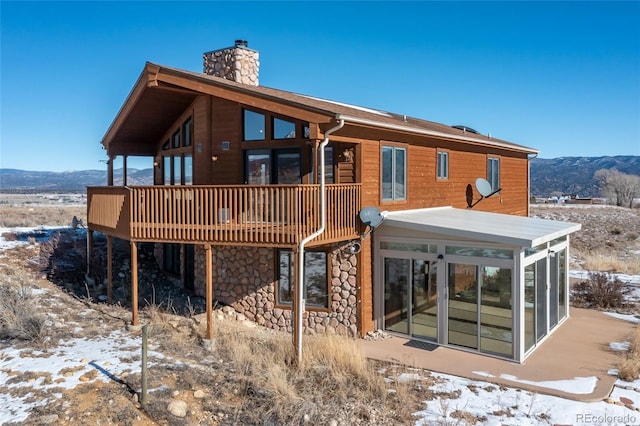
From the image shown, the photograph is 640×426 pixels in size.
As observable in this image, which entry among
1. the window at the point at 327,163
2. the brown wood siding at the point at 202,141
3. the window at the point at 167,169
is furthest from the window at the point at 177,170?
the window at the point at 327,163

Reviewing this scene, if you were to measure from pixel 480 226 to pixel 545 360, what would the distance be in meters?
2.85

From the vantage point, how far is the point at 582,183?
468 feet

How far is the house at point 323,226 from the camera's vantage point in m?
9.20

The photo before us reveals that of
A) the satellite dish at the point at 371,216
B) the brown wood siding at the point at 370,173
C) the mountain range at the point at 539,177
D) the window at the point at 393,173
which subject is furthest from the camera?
the mountain range at the point at 539,177

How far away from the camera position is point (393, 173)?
37.6 ft

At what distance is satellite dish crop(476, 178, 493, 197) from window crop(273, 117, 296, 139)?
6.65m

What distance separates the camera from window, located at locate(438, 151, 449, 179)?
13500mm

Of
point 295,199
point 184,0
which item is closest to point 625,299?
point 295,199

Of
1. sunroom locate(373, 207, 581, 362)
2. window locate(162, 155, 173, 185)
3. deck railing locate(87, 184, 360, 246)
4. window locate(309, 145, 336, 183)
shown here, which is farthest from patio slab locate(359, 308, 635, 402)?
window locate(162, 155, 173, 185)

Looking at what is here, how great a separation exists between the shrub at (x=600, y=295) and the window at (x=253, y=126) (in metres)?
10.1

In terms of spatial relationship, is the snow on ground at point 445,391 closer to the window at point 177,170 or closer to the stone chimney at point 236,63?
the window at point 177,170

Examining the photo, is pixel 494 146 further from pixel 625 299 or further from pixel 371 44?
pixel 371 44

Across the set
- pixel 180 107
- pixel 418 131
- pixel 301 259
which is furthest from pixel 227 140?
pixel 418 131

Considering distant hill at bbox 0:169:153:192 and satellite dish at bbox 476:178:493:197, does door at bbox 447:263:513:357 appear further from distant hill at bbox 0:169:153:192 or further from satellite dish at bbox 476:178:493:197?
distant hill at bbox 0:169:153:192
